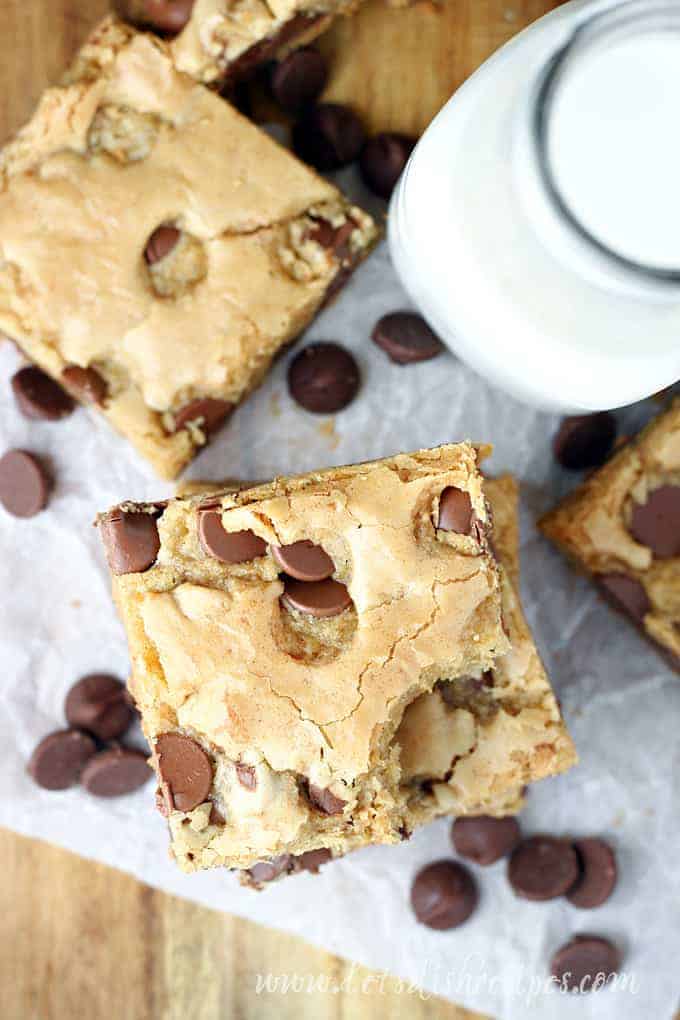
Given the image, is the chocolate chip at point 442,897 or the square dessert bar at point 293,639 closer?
the square dessert bar at point 293,639

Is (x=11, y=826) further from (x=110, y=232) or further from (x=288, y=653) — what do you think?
(x=110, y=232)

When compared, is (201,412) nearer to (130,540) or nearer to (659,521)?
(130,540)

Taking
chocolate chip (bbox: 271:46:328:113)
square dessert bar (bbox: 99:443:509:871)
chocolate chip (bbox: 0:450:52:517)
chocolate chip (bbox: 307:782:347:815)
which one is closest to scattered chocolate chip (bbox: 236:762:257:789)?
square dessert bar (bbox: 99:443:509:871)

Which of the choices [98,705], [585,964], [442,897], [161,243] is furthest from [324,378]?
[585,964]

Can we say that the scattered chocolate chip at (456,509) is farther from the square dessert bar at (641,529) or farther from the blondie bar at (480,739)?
the square dessert bar at (641,529)

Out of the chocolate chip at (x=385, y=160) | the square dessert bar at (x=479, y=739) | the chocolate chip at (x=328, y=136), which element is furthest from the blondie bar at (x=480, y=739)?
the chocolate chip at (x=328, y=136)

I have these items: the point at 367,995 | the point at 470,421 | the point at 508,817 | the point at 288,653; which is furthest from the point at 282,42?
the point at 367,995

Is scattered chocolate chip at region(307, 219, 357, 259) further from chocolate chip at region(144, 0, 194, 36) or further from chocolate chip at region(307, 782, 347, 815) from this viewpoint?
chocolate chip at region(307, 782, 347, 815)
